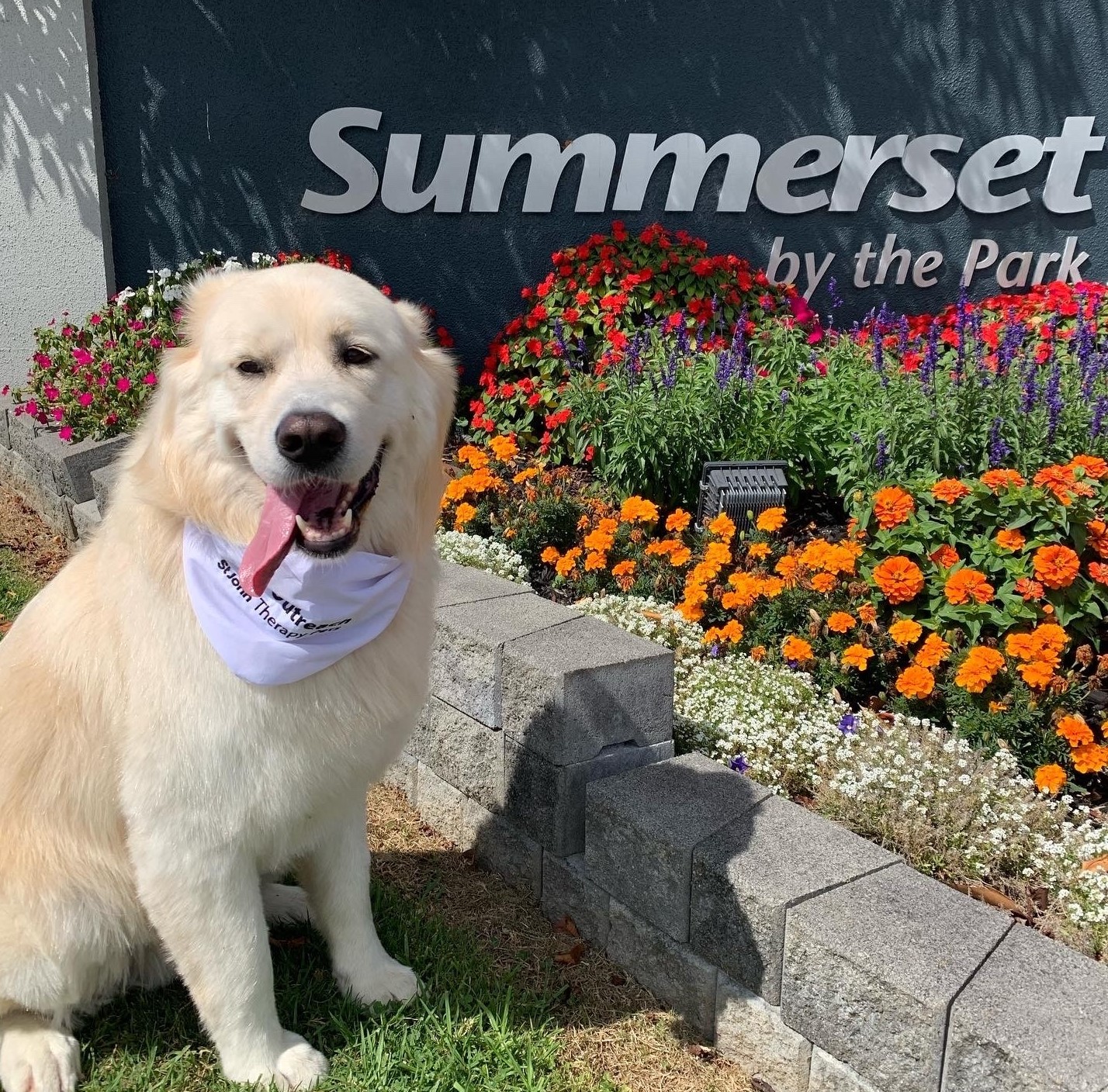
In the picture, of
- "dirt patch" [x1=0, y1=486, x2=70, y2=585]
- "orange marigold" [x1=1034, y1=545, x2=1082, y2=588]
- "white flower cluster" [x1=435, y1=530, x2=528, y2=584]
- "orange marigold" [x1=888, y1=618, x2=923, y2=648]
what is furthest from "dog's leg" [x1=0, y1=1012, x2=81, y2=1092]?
"dirt patch" [x1=0, y1=486, x2=70, y2=585]

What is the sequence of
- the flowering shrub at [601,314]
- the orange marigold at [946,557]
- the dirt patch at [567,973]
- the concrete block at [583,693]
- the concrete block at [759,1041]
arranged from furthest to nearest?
the flowering shrub at [601,314] < the orange marigold at [946,557] < the concrete block at [583,693] < the dirt patch at [567,973] < the concrete block at [759,1041]

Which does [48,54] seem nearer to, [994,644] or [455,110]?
[455,110]

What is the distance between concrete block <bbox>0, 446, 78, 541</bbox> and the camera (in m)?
5.39

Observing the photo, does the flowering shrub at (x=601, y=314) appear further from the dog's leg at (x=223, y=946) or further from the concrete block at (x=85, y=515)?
the dog's leg at (x=223, y=946)

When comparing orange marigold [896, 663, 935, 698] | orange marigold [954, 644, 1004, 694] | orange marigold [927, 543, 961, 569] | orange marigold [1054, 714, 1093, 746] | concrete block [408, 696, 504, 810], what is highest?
orange marigold [927, 543, 961, 569]

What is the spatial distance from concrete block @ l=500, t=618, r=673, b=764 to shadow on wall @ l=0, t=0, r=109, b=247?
16.3 ft

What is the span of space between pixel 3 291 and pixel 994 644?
6.23 meters

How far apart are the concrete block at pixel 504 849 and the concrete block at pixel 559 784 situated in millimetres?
69

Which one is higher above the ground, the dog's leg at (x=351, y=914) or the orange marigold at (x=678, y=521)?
the orange marigold at (x=678, y=521)

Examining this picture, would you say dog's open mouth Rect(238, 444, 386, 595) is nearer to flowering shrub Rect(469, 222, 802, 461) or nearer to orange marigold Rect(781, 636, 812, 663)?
orange marigold Rect(781, 636, 812, 663)

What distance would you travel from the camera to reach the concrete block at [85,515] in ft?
15.9

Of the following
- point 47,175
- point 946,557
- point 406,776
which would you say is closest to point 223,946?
point 406,776

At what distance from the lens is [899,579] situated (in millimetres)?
3184

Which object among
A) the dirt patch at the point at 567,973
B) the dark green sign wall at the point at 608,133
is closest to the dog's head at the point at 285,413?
the dirt patch at the point at 567,973
